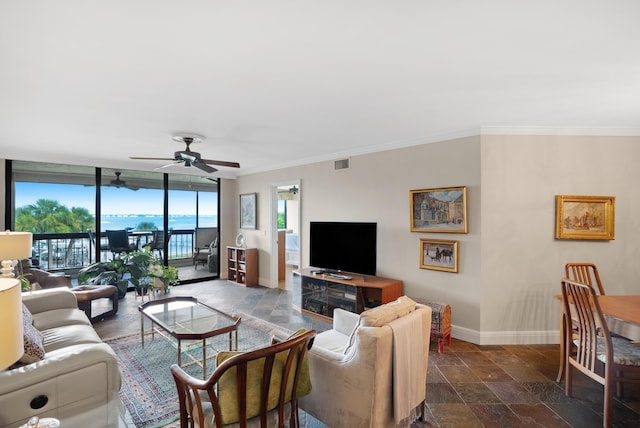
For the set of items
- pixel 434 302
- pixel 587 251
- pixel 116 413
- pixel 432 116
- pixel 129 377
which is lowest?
pixel 129 377

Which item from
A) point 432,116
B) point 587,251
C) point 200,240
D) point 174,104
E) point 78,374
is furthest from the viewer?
point 200,240

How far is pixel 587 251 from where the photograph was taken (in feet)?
11.6

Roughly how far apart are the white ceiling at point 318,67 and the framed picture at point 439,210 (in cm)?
70

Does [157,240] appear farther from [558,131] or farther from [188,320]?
[558,131]

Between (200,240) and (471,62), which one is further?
(200,240)

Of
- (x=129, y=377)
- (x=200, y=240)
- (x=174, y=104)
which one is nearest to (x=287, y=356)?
(x=129, y=377)

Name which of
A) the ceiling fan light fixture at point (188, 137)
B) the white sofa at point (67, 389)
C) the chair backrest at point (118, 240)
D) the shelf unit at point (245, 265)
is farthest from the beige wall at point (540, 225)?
the chair backrest at point (118, 240)

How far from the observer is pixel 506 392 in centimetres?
263

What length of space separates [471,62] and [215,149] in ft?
12.2

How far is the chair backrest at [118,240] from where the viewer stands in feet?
19.3

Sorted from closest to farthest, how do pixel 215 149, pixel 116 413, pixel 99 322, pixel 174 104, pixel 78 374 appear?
pixel 78 374, pixel 116 413, pixel 174 104, pixel 99 322, pixel 215 149

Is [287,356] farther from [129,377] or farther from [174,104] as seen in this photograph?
[174,104]

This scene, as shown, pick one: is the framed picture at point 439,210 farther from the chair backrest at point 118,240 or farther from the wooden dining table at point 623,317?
the chair backrest at point 118,240

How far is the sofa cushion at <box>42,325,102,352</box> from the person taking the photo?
2447 millimetres
